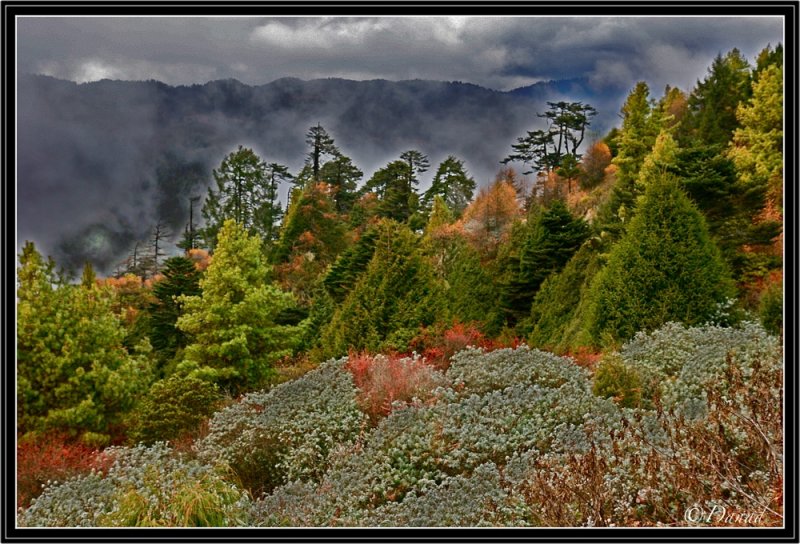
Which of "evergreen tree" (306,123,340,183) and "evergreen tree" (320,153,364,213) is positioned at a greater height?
"evergreen tree" (306,123,340,183)

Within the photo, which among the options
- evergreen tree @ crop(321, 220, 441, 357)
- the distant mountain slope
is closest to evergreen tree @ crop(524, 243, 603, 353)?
evergreen tree @ crop(321, 220, 441, 357)

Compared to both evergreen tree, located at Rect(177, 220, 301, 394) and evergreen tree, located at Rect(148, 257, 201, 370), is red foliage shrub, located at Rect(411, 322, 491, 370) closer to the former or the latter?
evergreen tree, located at Rect(177, 220, 301, 394)

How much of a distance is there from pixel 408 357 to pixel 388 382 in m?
0.70

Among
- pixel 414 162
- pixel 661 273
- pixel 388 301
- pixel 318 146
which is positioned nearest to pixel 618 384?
pixel 661 273

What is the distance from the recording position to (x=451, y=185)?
7961 millimetres

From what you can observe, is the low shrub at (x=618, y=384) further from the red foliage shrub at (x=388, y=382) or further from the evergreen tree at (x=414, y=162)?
the evergreen tree at (x=414, y=162)

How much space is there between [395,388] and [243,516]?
2.02 m

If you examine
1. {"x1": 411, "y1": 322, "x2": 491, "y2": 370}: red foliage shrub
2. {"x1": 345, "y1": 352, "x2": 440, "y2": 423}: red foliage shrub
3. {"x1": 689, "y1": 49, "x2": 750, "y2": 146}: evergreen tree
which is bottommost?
{"x1": 345, "y1": 352, "x2": 440, "y2": 423}: red foliage shrub

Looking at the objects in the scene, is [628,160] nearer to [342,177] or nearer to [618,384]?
[342,177]

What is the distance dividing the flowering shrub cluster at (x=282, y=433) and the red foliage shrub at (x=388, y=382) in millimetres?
156

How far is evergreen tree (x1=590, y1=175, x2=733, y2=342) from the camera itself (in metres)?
7.16

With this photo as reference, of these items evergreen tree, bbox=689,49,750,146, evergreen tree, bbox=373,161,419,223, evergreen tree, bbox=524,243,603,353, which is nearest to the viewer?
evergreen tree, bbox=373,161,419,223

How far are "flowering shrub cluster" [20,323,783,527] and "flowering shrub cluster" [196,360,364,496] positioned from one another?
0.6 inches

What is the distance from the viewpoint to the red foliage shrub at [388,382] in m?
6.14
